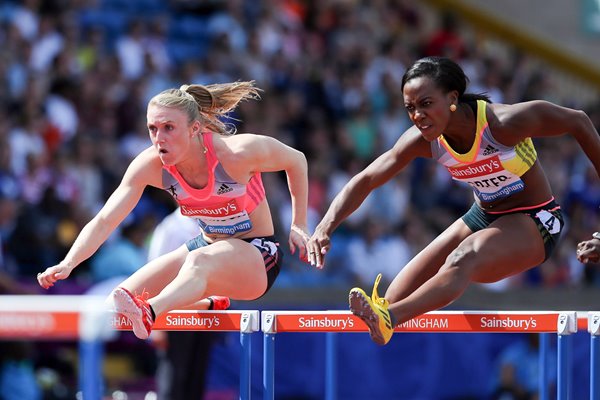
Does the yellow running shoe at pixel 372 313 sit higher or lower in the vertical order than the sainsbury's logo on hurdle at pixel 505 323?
higher

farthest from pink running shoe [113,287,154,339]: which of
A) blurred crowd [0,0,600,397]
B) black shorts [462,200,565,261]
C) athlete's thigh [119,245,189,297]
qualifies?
Answer: blurred crowd [0,0,600,397]

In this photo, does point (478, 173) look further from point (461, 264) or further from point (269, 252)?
point (269, 252)

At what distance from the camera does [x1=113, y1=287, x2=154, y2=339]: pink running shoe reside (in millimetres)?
5414

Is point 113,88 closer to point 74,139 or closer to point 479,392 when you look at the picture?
point 74,139

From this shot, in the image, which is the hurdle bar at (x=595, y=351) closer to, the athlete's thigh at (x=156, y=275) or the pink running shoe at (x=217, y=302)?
the pink running shoe at (x=217, y=302)

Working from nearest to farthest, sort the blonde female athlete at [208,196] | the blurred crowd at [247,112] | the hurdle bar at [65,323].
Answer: the hurdle bar at [65,323] < the blonde female athlete at [208,196] < the blurred crowd at [247,112]

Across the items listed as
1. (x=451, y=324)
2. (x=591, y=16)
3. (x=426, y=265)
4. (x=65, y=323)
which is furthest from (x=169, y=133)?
(x=591, y=16)

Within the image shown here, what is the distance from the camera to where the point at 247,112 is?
498 inches

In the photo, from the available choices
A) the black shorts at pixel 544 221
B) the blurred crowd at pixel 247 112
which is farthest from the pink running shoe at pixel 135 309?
the blurred crowd at pixel 247 112

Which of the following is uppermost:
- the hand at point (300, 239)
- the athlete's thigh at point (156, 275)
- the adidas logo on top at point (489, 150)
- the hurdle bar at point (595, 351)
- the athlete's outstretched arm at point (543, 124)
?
the athlete's outstretched arm at point (543, 124)

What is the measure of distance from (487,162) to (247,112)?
6.91 meters

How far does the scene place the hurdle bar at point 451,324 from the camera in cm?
605

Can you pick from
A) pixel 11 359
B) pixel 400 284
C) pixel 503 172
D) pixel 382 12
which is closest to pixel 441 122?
pixel 503 172

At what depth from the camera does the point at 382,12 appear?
16.7m
